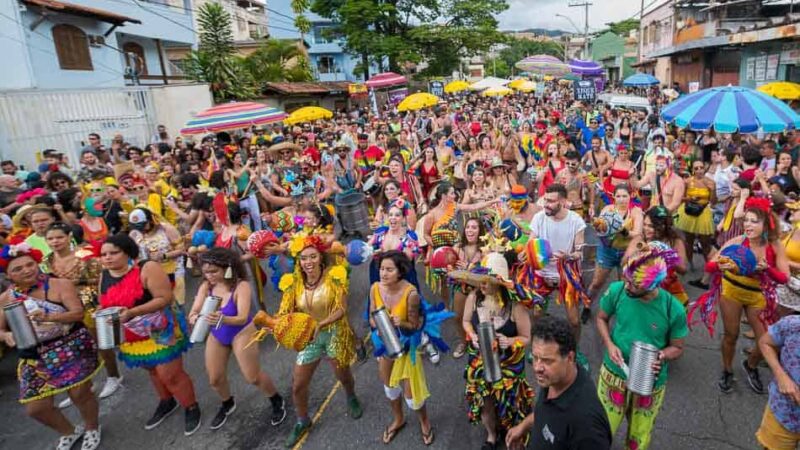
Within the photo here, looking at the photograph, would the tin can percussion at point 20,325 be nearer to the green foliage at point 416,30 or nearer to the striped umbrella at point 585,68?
the striped umbrella at point 585,68

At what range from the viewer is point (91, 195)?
6.27 meters

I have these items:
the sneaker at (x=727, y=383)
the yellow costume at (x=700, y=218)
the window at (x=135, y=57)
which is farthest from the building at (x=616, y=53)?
the sneaker at (x=727, y=383)

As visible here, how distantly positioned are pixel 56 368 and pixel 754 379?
5.98 meters

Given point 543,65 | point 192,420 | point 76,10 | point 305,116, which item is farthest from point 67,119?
point 543,65

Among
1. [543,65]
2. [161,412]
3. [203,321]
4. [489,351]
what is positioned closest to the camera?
[489,351]

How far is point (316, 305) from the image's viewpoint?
3.84 meters

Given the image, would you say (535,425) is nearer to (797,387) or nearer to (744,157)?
(797,387)

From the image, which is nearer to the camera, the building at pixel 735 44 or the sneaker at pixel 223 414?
the sneaker at pixel 223 414

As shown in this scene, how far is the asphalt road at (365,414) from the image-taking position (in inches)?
151

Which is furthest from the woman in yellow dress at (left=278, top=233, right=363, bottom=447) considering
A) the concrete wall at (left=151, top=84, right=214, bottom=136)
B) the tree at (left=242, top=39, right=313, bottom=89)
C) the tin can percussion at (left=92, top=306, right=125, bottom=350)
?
the tree at (left=242, top=39, right=313, bottom=89)

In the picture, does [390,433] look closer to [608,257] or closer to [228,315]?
[228,315]

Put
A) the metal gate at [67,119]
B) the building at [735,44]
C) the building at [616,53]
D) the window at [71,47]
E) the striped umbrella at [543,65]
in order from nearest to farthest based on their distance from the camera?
the metal gate at [67,119] → the building at [735,44] → the window at [71,47] → the striped umbrella at [543,65] → the building at [616,53]

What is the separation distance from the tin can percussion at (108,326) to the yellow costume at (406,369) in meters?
2.05

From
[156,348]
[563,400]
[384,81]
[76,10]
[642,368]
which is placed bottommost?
[156,348]
